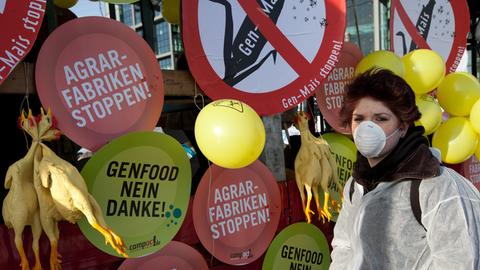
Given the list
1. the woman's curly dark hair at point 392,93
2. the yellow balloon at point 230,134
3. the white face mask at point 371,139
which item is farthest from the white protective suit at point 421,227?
the yellow balloon at point 230,134

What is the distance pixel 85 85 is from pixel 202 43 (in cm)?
69

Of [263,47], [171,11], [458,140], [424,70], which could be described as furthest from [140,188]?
[458,140]

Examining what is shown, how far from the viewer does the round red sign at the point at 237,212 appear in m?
2.35

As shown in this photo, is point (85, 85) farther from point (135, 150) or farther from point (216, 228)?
point (216, 228)

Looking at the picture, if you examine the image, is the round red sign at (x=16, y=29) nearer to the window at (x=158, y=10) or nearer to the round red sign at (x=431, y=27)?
the window at (x=158, y=10)

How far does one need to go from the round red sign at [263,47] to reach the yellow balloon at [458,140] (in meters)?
1.25

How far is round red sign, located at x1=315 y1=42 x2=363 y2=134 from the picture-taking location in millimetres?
2971

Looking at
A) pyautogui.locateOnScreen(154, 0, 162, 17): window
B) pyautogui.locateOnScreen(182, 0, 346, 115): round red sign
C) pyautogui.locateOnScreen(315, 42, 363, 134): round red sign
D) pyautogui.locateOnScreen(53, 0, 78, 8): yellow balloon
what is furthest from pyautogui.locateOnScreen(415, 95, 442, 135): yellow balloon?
pyautogui.locateOnScreen(53, 0, 78, 8): yellow balloon

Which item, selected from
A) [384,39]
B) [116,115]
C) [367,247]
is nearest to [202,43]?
[116,115]


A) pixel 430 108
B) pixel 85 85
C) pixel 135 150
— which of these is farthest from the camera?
pixel 430 108

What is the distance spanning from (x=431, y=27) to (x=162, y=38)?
2483 millimetres

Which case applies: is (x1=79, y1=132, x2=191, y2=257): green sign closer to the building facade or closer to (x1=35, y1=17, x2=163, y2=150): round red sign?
(x1=35, y1=17, x2=163, y2=150): round red sign

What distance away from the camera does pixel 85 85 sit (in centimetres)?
190

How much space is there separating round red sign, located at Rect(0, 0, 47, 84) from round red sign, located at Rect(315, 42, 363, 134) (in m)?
1.87
